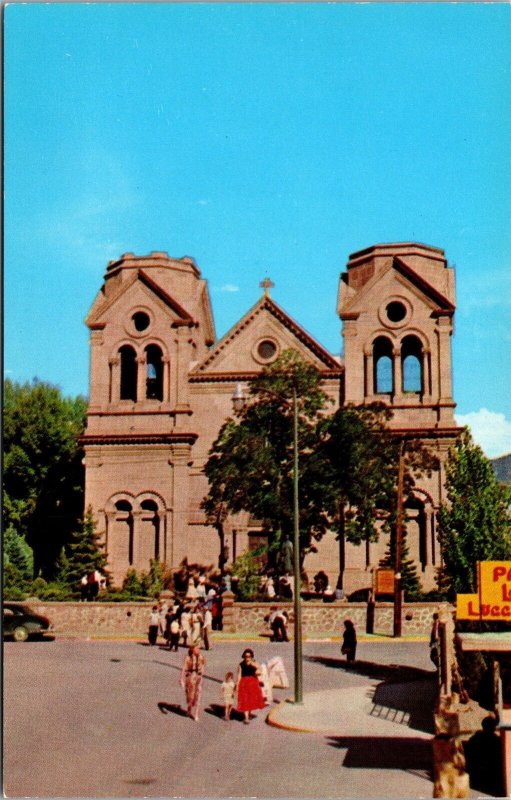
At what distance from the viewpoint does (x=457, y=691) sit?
22.5m

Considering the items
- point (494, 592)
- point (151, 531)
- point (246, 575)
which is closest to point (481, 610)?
point (494, 592)

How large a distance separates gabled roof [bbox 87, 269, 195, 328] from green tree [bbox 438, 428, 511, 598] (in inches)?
668

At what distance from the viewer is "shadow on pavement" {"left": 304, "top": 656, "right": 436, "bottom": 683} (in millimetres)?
29672

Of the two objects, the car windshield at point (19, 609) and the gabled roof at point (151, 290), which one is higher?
the gabled roof at point (151, 290)

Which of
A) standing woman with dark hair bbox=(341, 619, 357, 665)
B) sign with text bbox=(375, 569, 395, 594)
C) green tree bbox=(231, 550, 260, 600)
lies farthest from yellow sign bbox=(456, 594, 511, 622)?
green tree bbox=(231, 550, 260, 600)

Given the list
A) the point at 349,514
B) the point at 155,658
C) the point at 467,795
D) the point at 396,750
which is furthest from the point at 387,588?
the point at 467,795

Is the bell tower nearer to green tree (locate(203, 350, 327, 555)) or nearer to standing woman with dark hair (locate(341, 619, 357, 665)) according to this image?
green tree (locate(203, 350, 327, 555))

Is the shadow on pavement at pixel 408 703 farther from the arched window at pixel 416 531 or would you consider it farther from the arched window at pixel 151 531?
the arched window at pixel 151 531

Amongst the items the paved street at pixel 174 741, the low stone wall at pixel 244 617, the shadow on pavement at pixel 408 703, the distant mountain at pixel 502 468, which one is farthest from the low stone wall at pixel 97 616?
the distant mountain at pixel 502 468

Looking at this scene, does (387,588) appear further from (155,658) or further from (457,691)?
(457,691)

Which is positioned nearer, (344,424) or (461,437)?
(344,424)

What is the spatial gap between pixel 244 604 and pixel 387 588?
199 inches

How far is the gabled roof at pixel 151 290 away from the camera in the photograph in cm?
5081

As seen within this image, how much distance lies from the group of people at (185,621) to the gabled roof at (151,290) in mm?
16918
